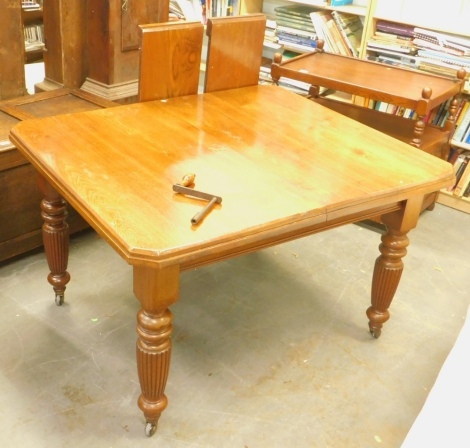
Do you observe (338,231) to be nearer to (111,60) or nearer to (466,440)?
(111,60)

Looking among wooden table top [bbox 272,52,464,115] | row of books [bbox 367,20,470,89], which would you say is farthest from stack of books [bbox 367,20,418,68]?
wooden table top [bbox 272,52,464,115]

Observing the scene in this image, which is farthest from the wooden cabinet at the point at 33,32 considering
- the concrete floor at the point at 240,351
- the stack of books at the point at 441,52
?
the stack of books at the point at 441,52

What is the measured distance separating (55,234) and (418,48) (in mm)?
2020

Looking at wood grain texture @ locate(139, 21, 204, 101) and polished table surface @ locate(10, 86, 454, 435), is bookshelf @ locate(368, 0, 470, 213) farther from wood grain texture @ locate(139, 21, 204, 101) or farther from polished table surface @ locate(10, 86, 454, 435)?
wood grain texture @ locate(139, 21, 204, 101)

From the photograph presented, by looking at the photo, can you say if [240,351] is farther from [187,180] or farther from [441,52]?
[441,52]

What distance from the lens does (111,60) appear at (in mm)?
2660

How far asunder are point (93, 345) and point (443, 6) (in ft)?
7.82

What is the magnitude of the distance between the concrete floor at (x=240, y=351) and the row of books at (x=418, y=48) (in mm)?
955

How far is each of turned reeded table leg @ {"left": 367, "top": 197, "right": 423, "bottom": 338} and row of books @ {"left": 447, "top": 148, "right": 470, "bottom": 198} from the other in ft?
4.11

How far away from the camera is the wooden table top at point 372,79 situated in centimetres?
255

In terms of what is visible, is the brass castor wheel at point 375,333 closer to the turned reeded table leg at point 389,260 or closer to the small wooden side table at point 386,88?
the turned reeded table leg at point 389,260

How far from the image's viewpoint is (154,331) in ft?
5.02

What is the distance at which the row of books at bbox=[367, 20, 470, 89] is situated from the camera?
2.90 metres

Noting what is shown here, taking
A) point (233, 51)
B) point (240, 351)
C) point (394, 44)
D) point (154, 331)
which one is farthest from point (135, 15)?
point (154, 331)
